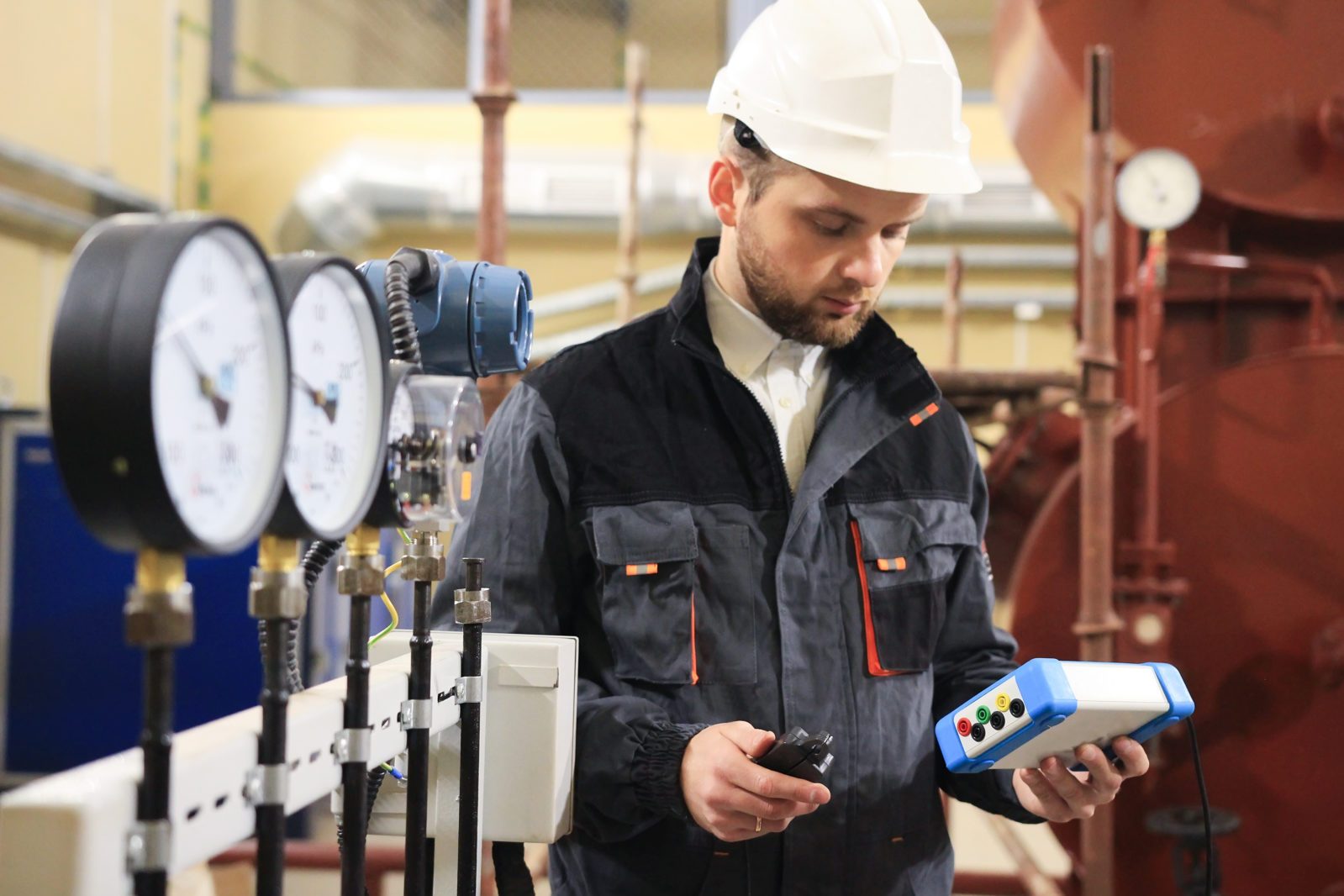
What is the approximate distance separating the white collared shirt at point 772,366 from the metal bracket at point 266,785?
70 centimetres

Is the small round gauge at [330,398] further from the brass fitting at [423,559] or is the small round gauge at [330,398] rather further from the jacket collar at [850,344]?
the jacket collar at [850,344]

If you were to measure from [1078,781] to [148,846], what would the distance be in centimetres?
78

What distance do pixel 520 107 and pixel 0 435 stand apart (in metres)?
2.88

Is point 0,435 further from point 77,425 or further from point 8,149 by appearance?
point 77,425

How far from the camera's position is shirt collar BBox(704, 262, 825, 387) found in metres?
1.22

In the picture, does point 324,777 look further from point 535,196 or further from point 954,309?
point 535,196

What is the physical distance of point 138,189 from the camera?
5.48 m

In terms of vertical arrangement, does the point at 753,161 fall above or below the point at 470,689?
above

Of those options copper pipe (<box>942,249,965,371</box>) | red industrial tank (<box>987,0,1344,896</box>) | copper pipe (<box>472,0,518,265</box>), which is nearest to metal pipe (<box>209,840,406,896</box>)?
copper pipe (<box>472,0,518,265</box>)

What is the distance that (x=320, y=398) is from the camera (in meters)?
0.66

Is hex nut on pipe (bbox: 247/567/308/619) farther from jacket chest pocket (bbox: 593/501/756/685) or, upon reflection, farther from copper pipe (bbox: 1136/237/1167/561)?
copper pipe (bbox: 1136/237/1167/561)

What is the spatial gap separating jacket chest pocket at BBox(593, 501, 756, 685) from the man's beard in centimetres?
21

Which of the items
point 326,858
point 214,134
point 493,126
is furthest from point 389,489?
point 214,134

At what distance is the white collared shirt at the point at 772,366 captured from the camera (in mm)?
1217
